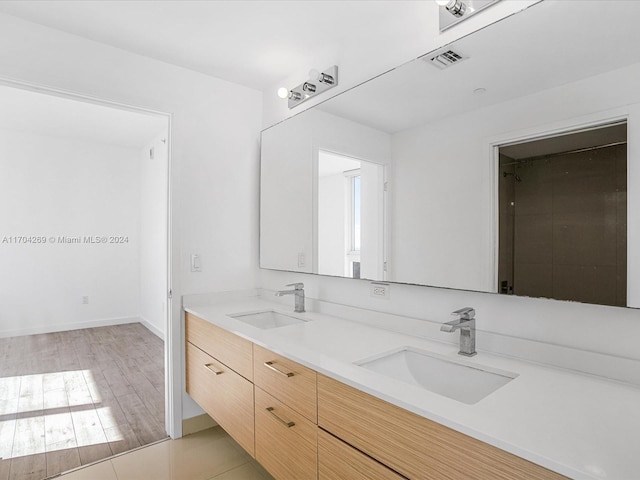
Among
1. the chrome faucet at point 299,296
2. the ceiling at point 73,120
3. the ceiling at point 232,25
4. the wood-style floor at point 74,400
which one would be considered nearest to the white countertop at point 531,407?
the chrome faucet at point 299,296

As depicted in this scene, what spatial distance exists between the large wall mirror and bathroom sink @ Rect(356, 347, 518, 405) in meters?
0.31

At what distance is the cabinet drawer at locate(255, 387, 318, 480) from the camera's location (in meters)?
1.36

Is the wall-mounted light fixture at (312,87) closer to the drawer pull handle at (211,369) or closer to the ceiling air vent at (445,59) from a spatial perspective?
the ceiling air vent at (445,59)

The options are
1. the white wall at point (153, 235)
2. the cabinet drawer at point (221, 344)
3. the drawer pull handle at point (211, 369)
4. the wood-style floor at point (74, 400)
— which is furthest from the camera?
the white wall at point (153, 235)

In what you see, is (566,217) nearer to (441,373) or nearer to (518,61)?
(518,61)

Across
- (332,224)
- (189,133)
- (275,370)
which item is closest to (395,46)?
(332,224)

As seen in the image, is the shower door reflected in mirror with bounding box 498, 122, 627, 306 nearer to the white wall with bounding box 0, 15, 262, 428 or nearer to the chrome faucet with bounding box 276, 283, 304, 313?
the chrome faucet with bounding box 276, 283, 304, 313

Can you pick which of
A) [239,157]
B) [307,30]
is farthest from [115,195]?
[307,30]

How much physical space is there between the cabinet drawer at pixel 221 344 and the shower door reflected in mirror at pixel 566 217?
1.15 meters

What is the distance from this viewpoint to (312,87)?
2.25 m

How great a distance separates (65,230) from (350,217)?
15.8 feet

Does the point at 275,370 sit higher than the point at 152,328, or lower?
higher

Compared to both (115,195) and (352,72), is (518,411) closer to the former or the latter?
(352,72)

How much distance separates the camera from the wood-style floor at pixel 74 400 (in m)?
2.24
